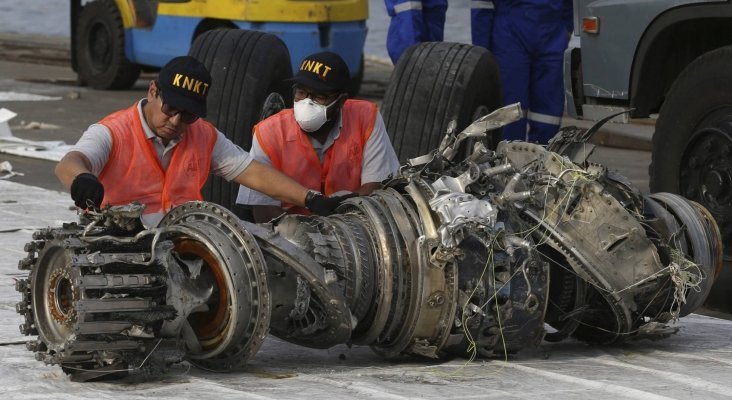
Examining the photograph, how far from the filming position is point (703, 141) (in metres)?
Result: 7.81

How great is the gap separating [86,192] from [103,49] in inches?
478

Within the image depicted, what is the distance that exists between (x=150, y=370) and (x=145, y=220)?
3.78ft

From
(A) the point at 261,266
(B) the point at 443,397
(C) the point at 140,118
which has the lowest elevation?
(B) the point at 443,397

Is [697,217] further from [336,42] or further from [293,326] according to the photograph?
[336,42]

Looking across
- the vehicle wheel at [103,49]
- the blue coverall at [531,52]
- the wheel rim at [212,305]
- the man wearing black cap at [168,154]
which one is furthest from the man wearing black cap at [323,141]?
the vehicle wheel at [103,49]

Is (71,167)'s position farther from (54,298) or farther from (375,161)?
(375,161)

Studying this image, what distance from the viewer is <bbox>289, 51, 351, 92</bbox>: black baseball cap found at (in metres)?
7.23

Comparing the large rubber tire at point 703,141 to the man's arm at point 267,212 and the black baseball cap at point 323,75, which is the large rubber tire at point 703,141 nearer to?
the black baseball cap at point 323,75

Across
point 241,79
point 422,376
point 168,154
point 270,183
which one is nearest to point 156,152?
point 168,154

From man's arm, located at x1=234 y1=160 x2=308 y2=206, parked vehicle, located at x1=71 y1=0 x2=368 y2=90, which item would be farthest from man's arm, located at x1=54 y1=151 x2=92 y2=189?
parked vehicle, located at x1=71 y1=0 x2=368 y2=90

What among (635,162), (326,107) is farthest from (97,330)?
(635,162)

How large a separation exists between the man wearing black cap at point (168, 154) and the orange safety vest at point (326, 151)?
1.77 ft

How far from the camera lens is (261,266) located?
220 inches

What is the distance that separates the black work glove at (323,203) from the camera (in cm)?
652
